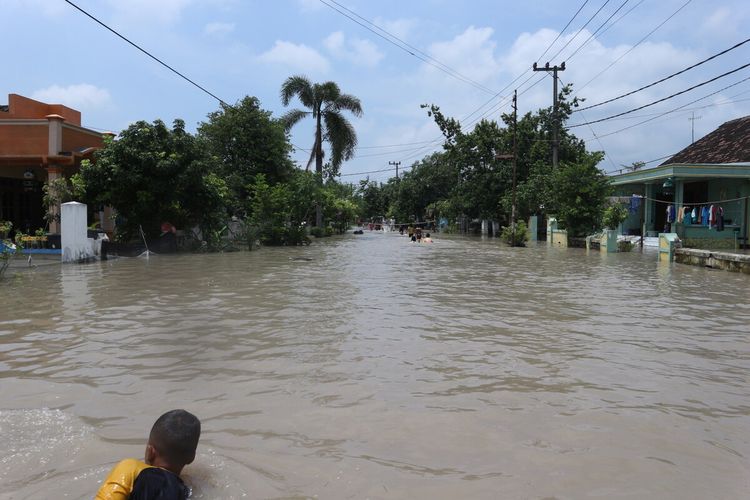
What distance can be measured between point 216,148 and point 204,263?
15.5 metres

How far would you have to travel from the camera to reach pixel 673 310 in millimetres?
10000

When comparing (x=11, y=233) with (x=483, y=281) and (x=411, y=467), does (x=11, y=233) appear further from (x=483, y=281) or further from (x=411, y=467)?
(x=411, y=467)

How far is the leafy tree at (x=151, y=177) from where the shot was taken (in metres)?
20.8

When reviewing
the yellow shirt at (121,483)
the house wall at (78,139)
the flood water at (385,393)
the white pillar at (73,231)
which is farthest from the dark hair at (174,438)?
the house wall at (78,139)

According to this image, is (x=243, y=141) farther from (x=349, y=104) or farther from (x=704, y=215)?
(x=704, y=215)

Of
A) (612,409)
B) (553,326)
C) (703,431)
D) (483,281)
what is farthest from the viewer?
(483,281)

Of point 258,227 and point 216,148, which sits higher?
point 216,148

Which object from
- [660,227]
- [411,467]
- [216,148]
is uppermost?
[216,148]

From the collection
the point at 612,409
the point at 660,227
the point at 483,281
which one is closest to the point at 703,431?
the point at 612,409

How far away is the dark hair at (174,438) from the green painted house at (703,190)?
2425 centimetres

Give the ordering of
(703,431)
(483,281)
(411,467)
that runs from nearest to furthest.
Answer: (411,467), (703,431), (483,281)

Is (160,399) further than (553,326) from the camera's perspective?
No

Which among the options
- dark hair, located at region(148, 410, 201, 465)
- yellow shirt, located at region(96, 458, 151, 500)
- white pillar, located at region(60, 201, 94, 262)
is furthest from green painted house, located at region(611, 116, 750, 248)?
yellow shirt, located at region(96, 458, 151, 500)

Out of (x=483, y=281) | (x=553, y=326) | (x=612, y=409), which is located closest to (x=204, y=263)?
(x=483, y=281)
